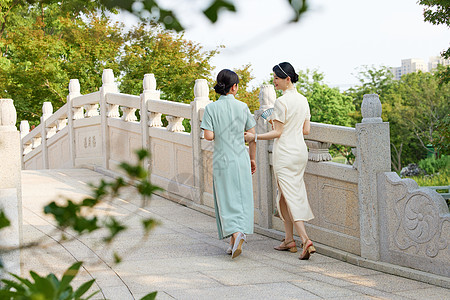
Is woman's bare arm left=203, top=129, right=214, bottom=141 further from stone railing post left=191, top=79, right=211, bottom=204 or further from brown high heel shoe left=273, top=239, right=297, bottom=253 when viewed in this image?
stone railing post left=191, top=79, right=211, bottom=204

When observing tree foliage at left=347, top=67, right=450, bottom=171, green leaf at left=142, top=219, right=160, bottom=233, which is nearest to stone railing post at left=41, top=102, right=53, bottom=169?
green leaf at left=142, top=219, right=160, bottom=233

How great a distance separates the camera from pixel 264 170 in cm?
708

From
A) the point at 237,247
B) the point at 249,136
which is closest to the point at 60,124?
the point at 249,136

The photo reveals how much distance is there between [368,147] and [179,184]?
4.36m

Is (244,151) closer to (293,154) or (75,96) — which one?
(293,154)

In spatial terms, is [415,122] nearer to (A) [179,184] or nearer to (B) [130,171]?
(A) [179,184]

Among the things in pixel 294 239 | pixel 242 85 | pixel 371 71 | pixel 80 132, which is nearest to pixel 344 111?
pixel 371 71

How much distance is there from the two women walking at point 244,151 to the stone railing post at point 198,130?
102 inches

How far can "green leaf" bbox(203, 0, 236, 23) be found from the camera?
110cm

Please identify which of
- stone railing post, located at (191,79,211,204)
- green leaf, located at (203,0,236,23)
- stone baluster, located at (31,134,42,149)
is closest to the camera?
green leaf, located at (203,0,236,23)

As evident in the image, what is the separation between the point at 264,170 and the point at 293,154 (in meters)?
1.24

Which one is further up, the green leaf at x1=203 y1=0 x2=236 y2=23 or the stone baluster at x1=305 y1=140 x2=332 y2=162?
the green leaf at x1=203 y1=0 x2=236 y2=23

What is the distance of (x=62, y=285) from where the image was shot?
119cm

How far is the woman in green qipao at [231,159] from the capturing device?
5.86 metres
